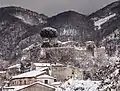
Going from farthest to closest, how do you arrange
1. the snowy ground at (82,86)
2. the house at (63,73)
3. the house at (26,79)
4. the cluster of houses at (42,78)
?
the house at (63,73)
the house at (26,79)
the cluster of houses at (42,78)
the snowy ground at (82,86)

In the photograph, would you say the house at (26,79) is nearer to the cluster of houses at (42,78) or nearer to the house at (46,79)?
the cluster of houses at (42,78)

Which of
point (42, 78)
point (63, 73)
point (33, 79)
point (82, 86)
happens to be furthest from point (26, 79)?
point (82, 86)

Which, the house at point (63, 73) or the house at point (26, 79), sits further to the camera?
the house at point (63, 73)

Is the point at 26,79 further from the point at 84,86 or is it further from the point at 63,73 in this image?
the point at 84,86

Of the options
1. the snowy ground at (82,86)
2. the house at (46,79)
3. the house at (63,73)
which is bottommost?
the snowy ground at (82,86)

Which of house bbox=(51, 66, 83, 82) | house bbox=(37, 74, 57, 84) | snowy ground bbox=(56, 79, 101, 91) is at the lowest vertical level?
snowy ground bbox=(56, 79, 101, 91)

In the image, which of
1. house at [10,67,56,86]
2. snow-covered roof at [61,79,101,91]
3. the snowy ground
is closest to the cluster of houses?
house at [10,67,56,86]

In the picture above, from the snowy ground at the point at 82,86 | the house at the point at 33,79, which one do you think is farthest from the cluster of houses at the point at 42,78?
the snowy ground at the point at 82,86

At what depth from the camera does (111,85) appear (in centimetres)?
3703

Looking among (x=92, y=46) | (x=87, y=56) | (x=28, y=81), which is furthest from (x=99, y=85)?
(x=92, y=46)

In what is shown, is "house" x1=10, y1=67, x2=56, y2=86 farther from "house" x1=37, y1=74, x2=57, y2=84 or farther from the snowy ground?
the snowy ground

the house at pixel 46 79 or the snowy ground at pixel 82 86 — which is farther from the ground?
the house at pixel 46 79

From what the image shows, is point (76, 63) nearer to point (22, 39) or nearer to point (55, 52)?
point (55, 52)

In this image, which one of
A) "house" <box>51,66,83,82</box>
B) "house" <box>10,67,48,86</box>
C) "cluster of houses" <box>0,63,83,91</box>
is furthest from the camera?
"house" <box>51,66,83,82</box>
